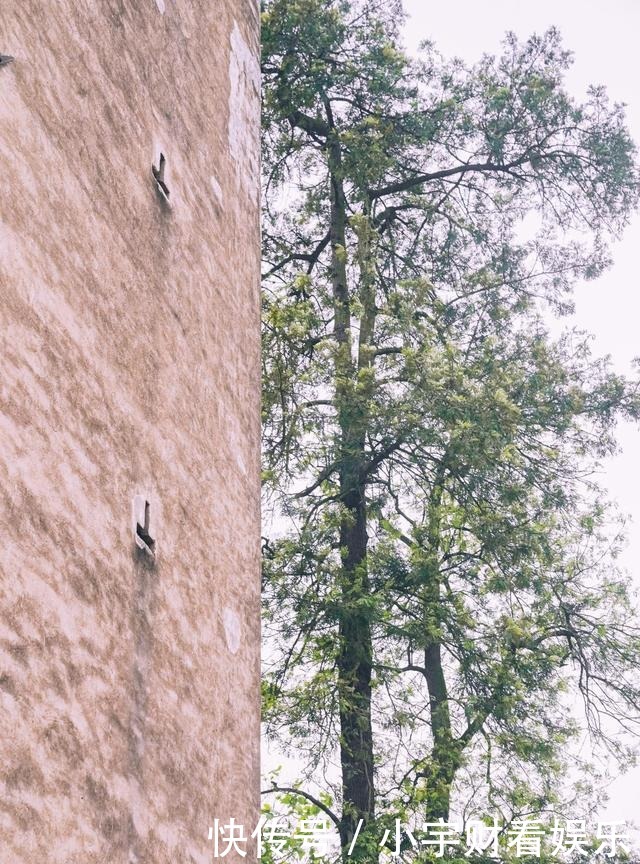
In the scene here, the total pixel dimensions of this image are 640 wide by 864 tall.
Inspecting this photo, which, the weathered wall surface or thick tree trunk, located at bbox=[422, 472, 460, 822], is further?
thick tree trunk, located at bbox=[422, 472, 460, 822]

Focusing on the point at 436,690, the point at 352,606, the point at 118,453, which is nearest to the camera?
the point at 118,453

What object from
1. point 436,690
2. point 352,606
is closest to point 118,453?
point 352,606

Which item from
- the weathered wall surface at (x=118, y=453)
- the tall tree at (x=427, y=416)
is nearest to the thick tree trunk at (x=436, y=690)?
the tall tree at (x=427, y=416)

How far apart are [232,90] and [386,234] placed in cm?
711

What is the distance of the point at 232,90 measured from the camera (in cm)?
754

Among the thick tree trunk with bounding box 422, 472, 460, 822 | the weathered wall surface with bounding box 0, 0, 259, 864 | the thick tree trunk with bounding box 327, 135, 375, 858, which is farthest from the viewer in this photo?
the thick tree trunk with bounding box 327, 135, 375, 858

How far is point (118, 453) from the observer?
4668 mm

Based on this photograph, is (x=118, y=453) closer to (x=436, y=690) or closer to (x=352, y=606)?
(x=352, y=606)

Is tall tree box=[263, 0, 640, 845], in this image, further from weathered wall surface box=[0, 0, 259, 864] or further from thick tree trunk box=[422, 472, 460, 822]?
weathered wall surface box=[0, 0, 259, 864]

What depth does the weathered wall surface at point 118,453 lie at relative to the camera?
3.79 metres

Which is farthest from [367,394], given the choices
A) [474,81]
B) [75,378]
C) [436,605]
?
[75,378]

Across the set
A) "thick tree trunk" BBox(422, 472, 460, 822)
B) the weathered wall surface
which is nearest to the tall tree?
"thick tree trunk" BBox(422, 472, 460, 822)

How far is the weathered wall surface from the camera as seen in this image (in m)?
3.79

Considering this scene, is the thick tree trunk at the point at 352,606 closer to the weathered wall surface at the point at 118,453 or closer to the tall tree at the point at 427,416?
the tall tree at the point at 427,416
